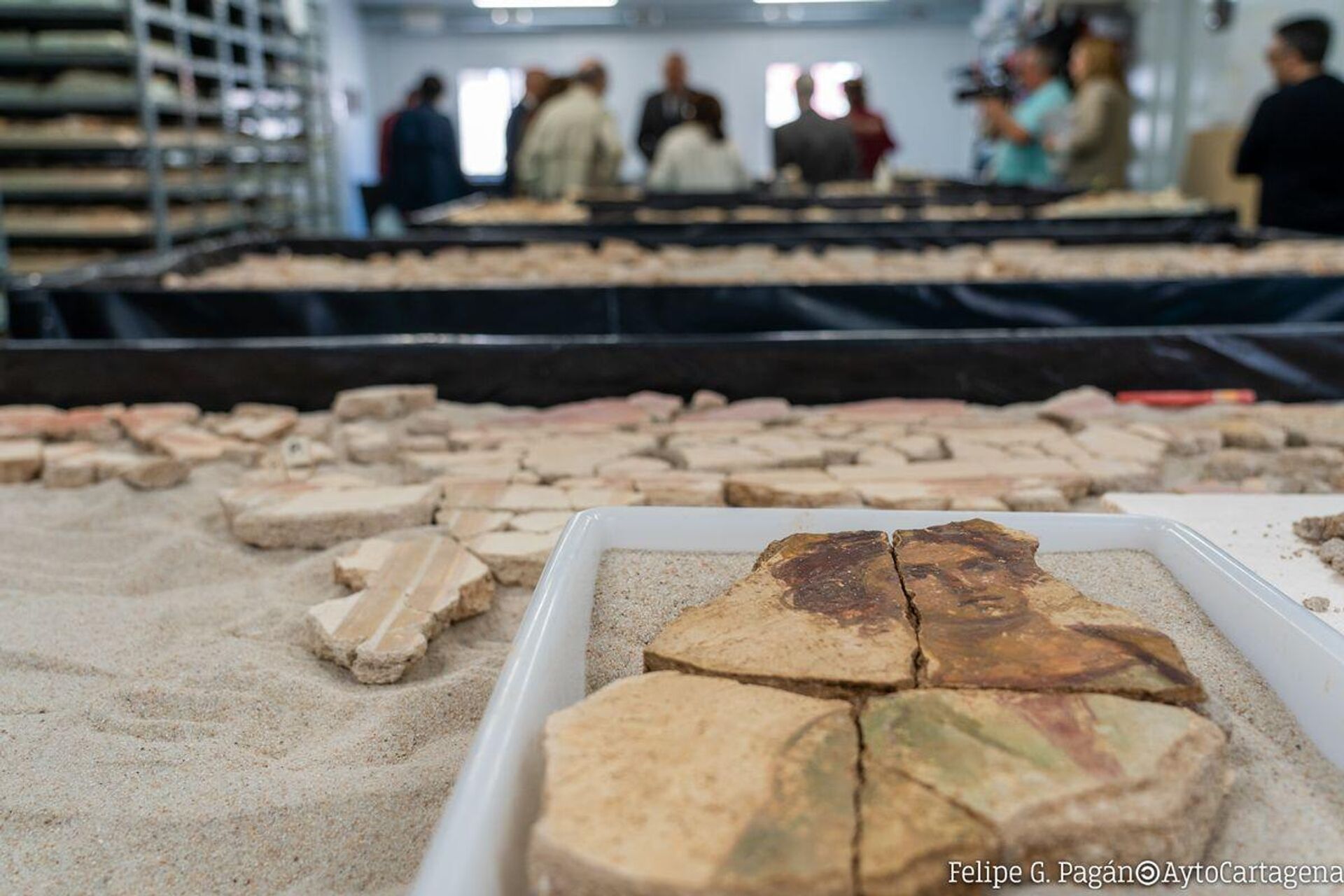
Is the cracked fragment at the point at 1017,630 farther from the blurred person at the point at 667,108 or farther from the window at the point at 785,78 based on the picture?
the window at the point at 785,78

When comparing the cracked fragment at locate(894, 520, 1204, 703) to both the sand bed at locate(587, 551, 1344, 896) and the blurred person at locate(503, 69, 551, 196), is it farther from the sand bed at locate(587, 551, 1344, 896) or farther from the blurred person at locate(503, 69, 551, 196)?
the blurred person at locate(503, 69, 551, 196)

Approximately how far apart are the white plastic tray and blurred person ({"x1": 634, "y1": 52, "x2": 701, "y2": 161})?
6463mm

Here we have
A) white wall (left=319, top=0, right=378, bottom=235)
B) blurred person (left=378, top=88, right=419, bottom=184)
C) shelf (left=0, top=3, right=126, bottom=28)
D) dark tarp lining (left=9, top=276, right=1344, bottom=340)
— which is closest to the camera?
dark tarp lining (left=9, top=276, right=1344, bottom=340)

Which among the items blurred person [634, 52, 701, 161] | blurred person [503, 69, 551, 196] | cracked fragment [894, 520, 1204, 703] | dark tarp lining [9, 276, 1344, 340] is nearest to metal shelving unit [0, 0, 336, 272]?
blurred person [503, 69, 551, 196]

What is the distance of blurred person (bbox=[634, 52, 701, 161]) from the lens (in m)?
7.62

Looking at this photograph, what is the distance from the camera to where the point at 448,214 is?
6.04 metres

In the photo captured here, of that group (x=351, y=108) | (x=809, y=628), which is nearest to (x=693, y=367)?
(x=809, y=628)

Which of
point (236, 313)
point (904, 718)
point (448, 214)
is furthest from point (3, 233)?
point (904, 718)

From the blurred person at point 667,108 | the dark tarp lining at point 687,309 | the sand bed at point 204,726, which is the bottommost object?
the sand bed at point 204,726

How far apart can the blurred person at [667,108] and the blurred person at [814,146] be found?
0.70 meters

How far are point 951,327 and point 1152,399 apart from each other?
31.1 inches

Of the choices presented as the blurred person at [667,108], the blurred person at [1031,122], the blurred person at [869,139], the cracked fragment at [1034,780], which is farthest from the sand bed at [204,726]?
the blurred person at [869,139]

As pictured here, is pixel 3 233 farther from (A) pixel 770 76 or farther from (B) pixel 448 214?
(A) pixel 770 76

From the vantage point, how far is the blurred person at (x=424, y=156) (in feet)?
29.4
